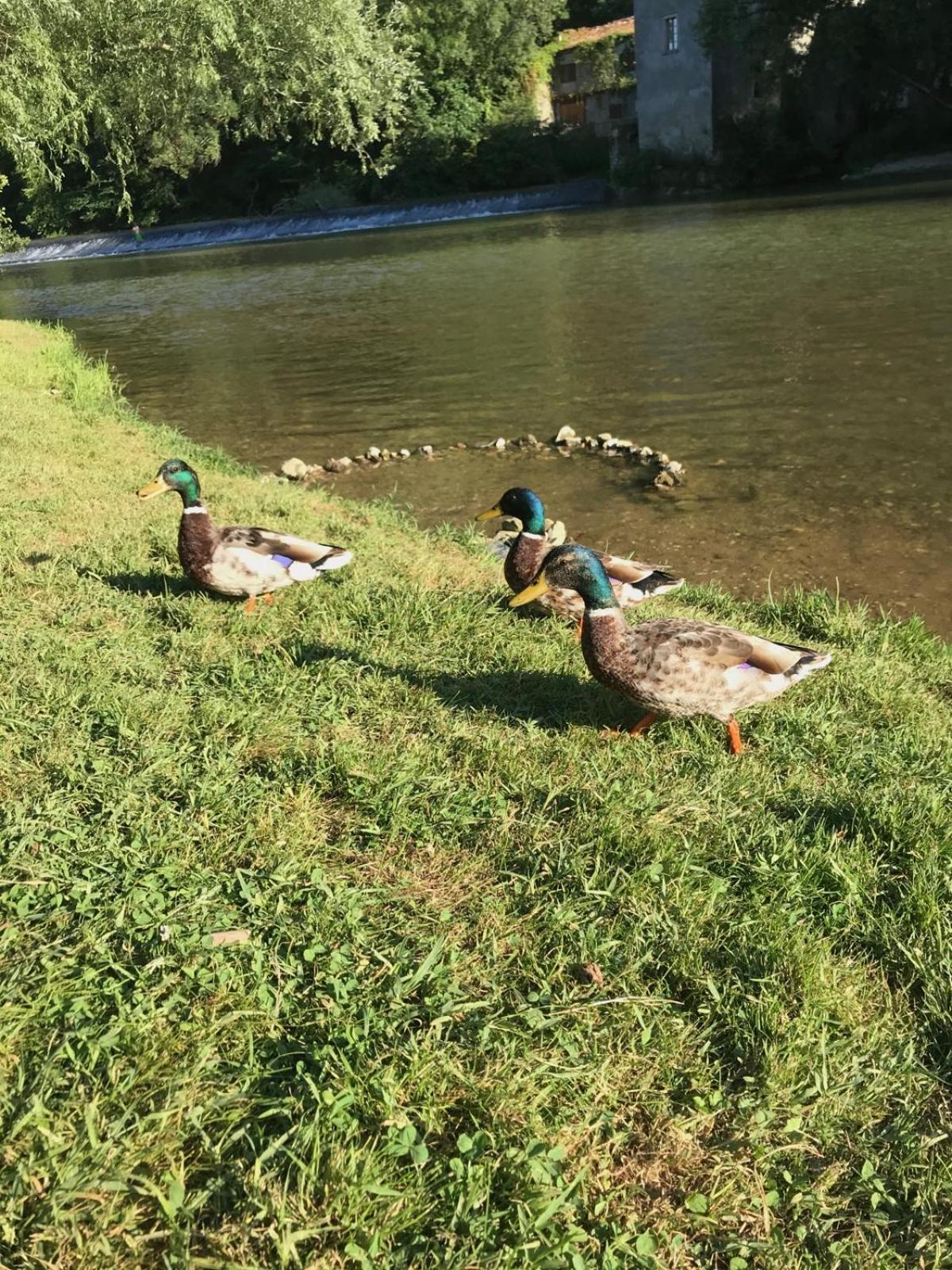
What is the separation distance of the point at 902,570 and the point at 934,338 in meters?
7.70

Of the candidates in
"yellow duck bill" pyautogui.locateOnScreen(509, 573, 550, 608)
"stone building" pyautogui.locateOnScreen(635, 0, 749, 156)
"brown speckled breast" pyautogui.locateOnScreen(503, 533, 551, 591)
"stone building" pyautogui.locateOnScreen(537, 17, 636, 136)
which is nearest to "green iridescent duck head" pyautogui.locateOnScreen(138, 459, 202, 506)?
"brown speckled breast" pyautogui.locateOnScreen(503, 533, 551, 591)

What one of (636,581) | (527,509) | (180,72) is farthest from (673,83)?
(636,581)

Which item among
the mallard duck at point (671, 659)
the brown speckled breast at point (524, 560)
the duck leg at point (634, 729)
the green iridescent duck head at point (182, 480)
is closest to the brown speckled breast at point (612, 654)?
the mallard duck at point (671, 659)

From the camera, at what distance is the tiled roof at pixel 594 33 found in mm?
55000

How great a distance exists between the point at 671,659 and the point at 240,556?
7.95ft

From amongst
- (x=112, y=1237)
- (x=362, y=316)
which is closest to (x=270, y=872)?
(x=112, y=1237)

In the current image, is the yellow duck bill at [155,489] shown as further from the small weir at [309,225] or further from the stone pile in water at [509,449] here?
the small weir at [309,225]

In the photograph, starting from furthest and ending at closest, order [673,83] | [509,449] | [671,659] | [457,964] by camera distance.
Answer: [673,83], [509,449], [671,659], [457,964]

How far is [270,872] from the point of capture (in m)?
2.98

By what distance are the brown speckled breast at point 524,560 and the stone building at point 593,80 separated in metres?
52.0

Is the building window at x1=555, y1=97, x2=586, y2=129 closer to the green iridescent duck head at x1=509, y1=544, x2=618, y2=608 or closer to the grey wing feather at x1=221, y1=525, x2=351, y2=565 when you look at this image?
the grey wing feather at x1=221, y1=525, x2=351, y2=565

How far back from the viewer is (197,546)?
4926mm

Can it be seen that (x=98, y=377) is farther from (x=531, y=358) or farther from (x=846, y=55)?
(x=846, y=55)

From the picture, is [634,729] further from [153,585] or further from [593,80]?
[593,80]
